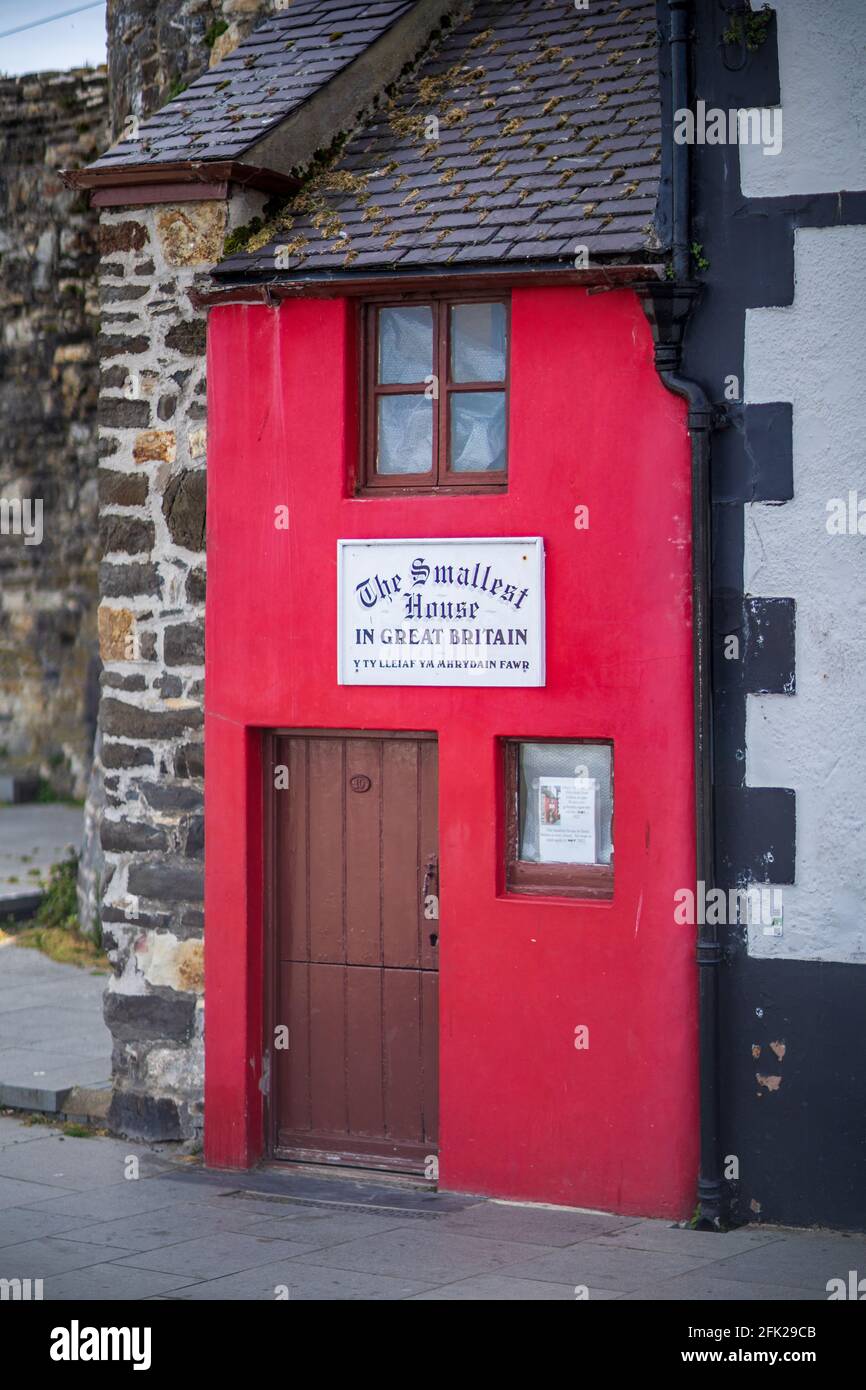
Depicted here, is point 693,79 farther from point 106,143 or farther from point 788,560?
point 106,143

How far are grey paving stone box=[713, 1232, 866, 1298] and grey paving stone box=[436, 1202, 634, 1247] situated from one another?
697mm

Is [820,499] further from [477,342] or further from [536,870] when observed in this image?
[536,870]

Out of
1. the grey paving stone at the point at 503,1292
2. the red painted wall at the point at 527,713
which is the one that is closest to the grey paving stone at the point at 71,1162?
the red painted wall at the point at 527,713

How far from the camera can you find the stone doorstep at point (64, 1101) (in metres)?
10.1

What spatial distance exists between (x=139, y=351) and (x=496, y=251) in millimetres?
2159

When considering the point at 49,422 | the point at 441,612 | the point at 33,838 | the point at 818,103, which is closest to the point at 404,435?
the point at 441,612

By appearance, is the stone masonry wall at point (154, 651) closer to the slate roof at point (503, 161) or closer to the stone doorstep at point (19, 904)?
the slate roof at point (503, 161)

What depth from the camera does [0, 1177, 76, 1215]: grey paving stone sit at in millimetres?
8758

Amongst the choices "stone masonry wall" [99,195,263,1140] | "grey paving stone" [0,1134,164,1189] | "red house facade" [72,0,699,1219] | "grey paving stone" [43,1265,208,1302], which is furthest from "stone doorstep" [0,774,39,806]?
"grey paving stone" [43,1265,208,1302]

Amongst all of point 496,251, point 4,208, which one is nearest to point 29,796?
point 4,208

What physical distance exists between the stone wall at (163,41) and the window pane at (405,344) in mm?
2777

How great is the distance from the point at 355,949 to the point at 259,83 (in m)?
4.53

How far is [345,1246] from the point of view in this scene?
7945 mm

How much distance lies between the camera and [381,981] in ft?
30.1
